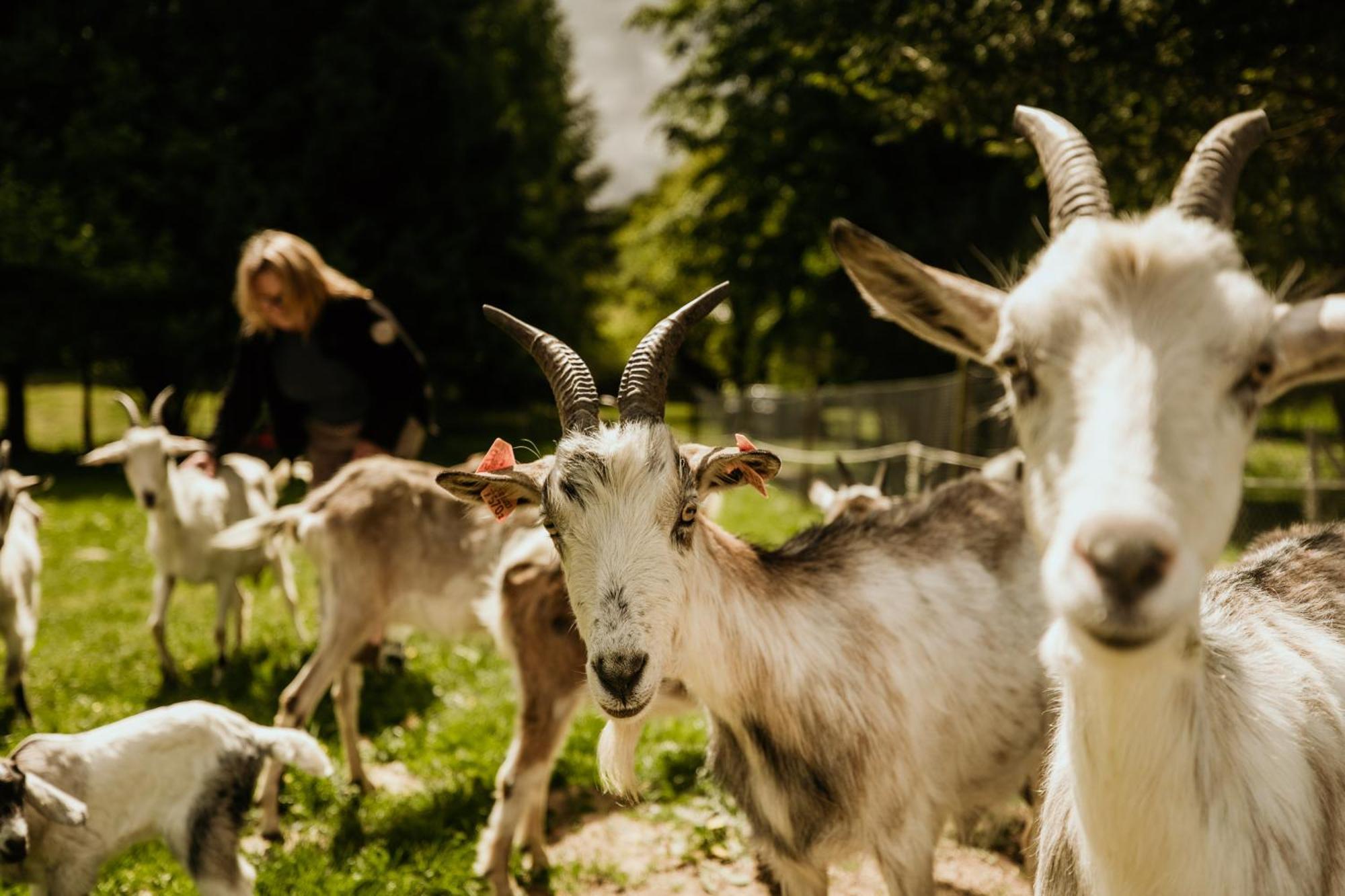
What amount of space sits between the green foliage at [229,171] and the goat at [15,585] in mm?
11348

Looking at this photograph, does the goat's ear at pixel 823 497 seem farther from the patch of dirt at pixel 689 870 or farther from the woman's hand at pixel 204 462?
the woman's hand at pixel 204 462

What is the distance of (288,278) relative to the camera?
15.9 feet

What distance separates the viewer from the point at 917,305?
1.88 meters

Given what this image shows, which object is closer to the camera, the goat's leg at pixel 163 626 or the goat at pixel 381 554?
the goat at pixel 381 554

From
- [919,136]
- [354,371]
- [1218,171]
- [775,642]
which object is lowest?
[775,642]

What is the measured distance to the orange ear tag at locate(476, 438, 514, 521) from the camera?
2822 mm

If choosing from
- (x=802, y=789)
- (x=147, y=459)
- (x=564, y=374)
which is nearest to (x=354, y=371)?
(x=147, y=459)

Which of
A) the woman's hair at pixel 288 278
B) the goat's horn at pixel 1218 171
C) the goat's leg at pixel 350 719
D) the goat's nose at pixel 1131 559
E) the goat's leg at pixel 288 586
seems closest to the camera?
the goat's nose at pixel 1131 559

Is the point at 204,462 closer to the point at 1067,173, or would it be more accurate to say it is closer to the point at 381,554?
the point at 381,554

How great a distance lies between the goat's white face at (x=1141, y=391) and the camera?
1277mm

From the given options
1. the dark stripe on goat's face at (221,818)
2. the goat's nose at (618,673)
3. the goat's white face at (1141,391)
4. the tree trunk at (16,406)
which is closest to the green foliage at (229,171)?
the tree trunk at (16,406)

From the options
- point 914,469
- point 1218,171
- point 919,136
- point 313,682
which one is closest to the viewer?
point 1218,171

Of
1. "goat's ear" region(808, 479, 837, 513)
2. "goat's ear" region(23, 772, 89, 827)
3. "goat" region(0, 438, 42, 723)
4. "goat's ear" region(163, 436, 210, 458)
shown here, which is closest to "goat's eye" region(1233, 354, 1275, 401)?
"goat's ear" region(23, 772, 89, 827)

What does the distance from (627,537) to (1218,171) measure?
5.21ft
